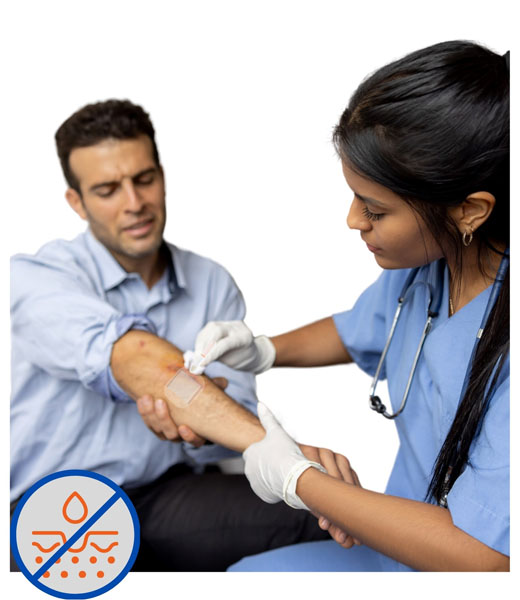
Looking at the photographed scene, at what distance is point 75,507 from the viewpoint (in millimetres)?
1086

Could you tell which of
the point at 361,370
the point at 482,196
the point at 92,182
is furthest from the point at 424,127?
the point at 92,182

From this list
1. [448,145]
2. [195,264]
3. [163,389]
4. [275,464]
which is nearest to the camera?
[448,145]

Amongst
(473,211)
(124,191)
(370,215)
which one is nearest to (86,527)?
Answer: (370,215)

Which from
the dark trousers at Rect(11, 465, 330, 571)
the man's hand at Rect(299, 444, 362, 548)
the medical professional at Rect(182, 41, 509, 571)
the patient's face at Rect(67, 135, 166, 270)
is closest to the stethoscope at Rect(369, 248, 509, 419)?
the medical professional at Rect(182, 41, 509, 571)

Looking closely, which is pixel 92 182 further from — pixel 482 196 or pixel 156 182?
pixel 482 196

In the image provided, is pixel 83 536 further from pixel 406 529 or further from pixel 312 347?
pixel 312 347

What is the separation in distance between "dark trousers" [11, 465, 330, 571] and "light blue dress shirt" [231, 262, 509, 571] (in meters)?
0.28

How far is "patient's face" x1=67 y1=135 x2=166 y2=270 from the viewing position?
1719mm

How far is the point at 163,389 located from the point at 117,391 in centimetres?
11

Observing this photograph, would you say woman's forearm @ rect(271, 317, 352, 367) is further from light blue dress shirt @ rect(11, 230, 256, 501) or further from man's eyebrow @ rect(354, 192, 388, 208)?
man's eyebrow @ rect(354, 192, 388, 208)

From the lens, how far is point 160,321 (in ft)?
6.11

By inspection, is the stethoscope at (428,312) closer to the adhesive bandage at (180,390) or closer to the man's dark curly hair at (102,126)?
the adhesive bandage at (180,390)

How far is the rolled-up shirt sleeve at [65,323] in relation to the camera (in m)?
1.53

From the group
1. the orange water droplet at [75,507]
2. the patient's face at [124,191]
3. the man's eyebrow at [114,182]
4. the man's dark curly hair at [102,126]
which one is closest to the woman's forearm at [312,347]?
the patient's face at [124,191]
